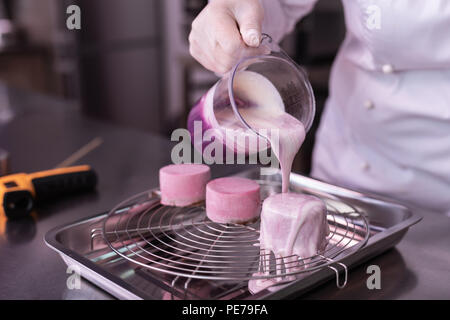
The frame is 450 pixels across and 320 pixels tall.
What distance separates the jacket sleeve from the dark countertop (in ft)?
1.24

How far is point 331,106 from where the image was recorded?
4.82 ft

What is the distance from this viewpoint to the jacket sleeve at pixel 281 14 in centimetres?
122

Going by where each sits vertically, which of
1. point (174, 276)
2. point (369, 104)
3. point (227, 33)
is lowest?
point (174, 276)

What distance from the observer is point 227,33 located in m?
0.89

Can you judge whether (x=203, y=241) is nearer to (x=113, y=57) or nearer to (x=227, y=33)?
(x=227, y=33)

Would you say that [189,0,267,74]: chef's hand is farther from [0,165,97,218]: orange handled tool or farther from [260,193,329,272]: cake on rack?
[0,165,97,218]: orange handled tool

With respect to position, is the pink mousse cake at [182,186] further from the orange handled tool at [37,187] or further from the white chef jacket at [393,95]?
the white chef jacket at [393,95]

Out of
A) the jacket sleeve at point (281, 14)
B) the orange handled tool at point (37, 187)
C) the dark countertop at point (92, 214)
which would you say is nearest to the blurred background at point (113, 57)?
the dark countertop at point (92, 214)

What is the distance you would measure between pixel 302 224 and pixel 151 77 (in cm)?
370

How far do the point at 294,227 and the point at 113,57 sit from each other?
350 cm

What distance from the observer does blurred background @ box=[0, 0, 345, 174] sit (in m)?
3.65

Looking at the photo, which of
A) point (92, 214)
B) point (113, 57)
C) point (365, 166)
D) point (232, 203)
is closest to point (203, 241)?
point (232, 203)

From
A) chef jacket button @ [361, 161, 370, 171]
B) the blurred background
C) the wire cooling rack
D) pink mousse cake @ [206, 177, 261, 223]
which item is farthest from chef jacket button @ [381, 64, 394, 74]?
the blurred background

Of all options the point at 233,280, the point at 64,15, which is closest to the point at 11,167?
the point at 233,280
